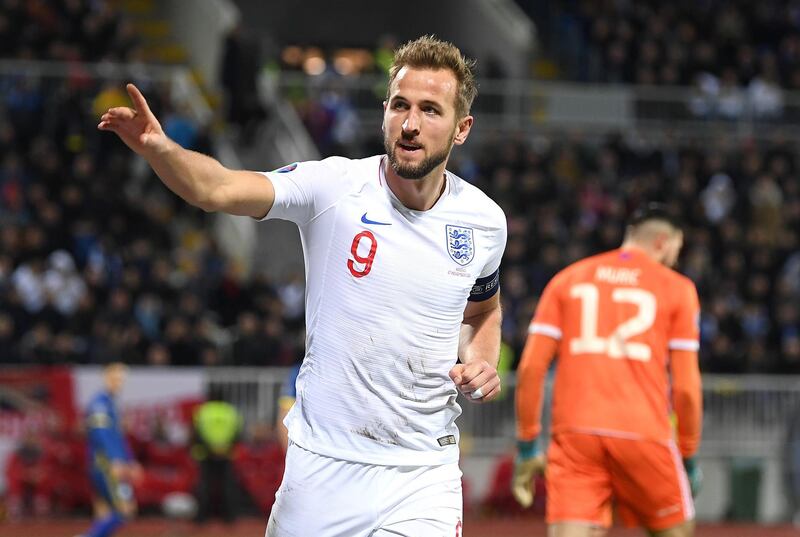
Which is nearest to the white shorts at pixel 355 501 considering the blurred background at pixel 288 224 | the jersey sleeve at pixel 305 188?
the jersey sleeve at pixel 305 188

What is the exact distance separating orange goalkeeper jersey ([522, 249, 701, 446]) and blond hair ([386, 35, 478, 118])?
2.82 meters

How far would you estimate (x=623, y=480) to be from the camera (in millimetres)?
7410

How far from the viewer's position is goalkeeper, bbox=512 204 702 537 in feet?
24.2

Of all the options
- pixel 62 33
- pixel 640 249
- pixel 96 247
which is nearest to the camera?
pixel 640 249

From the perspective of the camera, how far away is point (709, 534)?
53.8 ft

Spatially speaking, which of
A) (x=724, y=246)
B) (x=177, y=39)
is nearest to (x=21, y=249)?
(x=177, y=39)

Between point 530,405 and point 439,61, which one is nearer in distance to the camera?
point 439,61

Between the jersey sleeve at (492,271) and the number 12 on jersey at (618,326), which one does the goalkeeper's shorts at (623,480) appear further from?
the jersey sleeve at (492,271)

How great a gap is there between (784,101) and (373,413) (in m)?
21.4

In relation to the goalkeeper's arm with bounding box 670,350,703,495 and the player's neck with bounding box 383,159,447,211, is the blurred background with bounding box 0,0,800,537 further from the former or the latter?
the player's neck with bounding box 383,159,447,211

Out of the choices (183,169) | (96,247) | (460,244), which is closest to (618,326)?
Result: (460,244)

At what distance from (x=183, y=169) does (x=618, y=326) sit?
3969 mm

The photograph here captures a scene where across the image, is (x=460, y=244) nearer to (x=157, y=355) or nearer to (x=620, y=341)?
A: (x=620, y=341)

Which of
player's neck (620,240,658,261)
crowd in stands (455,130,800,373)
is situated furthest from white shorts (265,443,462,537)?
crowd in stands (455,130,800,373)
